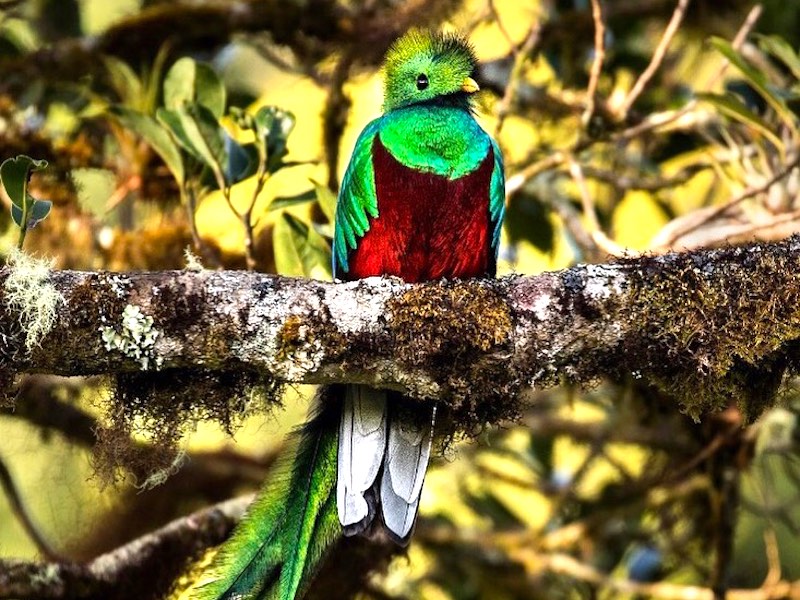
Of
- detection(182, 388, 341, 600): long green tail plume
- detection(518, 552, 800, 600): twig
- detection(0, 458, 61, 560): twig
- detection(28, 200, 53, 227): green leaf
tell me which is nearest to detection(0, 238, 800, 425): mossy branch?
detection(28, 200, 53, 227): green leaf

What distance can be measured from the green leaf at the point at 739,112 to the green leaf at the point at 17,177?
2.08 metres

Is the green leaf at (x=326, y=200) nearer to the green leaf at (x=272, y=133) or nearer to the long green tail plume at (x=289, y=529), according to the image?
the green leaf at (x=272, y=133)

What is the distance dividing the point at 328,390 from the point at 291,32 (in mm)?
2133

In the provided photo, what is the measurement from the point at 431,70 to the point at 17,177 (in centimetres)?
128

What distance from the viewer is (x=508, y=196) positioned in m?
4.01

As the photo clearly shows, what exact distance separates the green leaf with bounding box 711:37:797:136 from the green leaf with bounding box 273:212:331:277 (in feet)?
4.46

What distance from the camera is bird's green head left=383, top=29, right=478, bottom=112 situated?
11.2ft

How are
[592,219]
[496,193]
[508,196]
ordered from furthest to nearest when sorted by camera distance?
[508,196]
[592,219]
[496,193]

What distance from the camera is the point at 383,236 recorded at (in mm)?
3279

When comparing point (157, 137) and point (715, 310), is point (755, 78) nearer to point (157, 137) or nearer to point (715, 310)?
point (715, 310)

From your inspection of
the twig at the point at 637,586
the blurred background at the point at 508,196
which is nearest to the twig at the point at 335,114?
the blurred background at the point at 508,196

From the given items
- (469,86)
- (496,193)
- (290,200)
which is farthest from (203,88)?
(496,193)

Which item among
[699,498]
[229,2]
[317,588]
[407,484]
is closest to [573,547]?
[699,498]

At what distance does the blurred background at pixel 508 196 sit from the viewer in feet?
12.9
